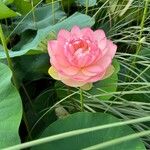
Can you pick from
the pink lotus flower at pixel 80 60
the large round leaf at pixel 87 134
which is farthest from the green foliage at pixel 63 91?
the pink lotus flower at pixel 80 60

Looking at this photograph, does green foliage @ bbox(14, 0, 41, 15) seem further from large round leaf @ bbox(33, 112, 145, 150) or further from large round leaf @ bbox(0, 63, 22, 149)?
large round leaf @ bbox(33, 112, 145, 150)

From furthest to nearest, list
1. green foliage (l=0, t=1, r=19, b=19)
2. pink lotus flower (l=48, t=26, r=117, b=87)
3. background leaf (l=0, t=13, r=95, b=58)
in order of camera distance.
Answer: green foliage (l=0, t=1, r=19, b=19) < background leaf (l=0, t=13, r=95, b=58) < pink lotus flower (l=48, t=26, r=117, b=87)

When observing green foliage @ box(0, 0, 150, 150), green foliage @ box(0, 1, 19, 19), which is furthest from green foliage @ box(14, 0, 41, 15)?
green foliage @ box(0, 1, 19, 19)

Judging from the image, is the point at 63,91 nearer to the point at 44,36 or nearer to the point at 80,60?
the point at 44,36

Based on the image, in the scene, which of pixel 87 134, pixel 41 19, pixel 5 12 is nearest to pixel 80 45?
pixel 87 134

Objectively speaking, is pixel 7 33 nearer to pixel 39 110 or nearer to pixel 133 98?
pixel 39 110

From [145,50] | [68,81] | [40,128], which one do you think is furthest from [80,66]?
[145,50]
